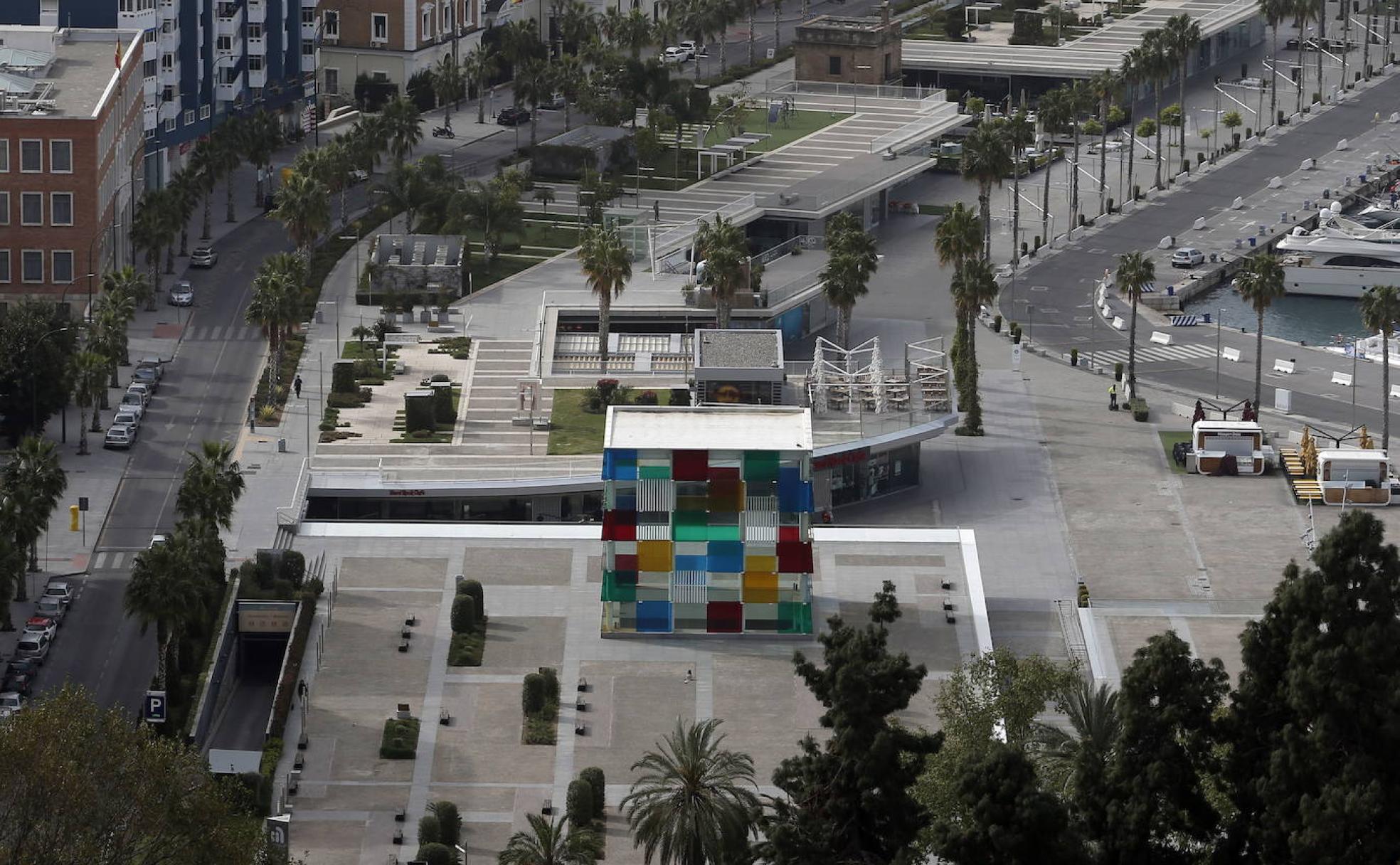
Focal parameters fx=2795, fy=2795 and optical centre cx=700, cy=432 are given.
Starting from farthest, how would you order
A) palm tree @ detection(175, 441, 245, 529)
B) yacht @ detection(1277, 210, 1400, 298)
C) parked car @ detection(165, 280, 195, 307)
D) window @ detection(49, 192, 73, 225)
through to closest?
yacht @ detection(1277, 210, 1400, 298) < parked car @ detection(165, 280, 195, 307) < window @ detection(49, 192, 73, 225) < palm tree @ detection(175, 441, 245, 529)

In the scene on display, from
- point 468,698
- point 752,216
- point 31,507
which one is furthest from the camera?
point 752,216

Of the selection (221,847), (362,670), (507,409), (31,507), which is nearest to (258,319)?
(507,409)

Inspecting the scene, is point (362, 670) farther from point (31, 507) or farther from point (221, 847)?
point (221, 847)

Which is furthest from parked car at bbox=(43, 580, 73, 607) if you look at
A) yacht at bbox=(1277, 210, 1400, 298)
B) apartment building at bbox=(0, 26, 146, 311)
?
yacht at bbox=(1277, 210, 1400, 298)

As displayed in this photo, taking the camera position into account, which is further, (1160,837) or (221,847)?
(1160,837)

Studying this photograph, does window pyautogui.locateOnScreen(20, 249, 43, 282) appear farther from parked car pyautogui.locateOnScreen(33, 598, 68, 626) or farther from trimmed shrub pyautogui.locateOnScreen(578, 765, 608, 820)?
trimmed shrub pyautogui.locateOnScreen(578, 765, 608, 820)

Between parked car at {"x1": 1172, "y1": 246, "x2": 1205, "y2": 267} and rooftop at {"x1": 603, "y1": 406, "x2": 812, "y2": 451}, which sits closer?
rooftop at {"x1": 603, "y1": 406, "x2": 812, "y2": 451}

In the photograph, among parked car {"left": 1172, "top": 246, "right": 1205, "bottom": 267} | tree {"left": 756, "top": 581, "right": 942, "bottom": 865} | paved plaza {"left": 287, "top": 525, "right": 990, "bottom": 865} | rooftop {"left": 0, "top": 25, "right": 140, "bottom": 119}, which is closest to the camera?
tree {"left": 756, "top": 581, "right": 942, "bottom": 865}
